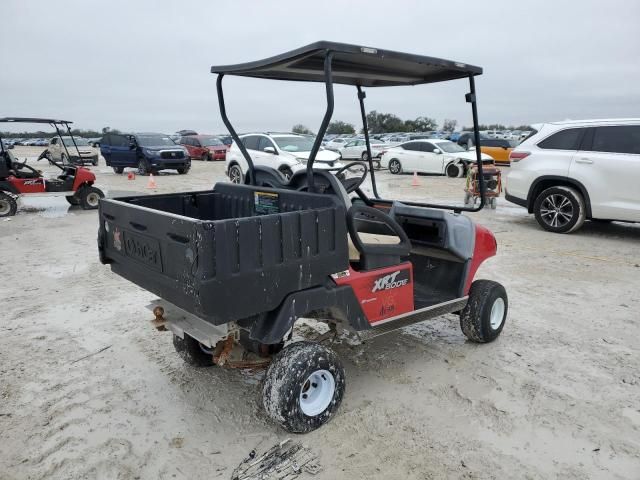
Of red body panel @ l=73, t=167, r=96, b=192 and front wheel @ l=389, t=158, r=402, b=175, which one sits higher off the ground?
red body panel @ l=73, t=167, r=96, b=192

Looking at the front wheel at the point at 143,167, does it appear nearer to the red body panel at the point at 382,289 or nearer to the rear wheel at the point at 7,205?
the rear wheel at the point at 7,205

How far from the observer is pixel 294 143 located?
15531mm

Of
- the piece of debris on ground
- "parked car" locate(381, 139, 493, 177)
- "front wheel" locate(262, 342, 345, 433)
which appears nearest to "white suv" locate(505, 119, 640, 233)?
"front wheel" locate(262, 342, 345, 433)

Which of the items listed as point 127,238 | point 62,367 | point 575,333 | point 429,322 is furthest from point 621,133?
point 62,367

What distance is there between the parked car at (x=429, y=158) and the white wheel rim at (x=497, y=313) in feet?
45.9

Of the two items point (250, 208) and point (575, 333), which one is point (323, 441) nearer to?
point (250, 208)

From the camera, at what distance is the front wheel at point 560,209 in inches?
321

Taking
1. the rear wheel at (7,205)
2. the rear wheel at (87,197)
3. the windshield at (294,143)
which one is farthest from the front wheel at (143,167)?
the rear wheel at (7,205)

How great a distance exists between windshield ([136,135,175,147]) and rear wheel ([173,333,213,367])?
17.3 m

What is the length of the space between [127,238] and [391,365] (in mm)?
2043

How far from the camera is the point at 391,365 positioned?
3818mm

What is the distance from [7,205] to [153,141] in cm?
1009

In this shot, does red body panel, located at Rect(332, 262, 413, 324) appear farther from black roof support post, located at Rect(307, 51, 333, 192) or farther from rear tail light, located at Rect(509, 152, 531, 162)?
rear tail light, located at Rect(509, 152, 531, 162)

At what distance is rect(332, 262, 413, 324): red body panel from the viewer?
3.18 meters
